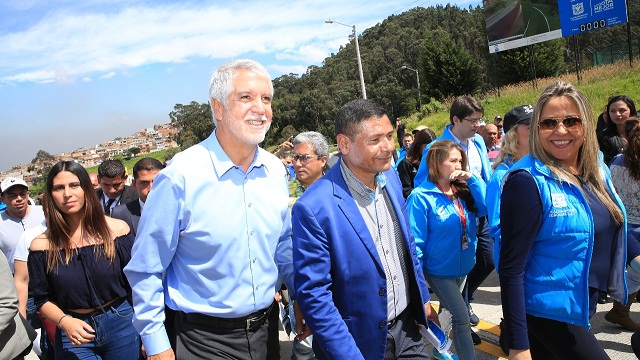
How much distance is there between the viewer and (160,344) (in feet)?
6.81

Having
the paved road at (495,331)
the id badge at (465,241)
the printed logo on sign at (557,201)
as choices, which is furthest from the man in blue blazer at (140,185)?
the printed logo on sign at (557,201)

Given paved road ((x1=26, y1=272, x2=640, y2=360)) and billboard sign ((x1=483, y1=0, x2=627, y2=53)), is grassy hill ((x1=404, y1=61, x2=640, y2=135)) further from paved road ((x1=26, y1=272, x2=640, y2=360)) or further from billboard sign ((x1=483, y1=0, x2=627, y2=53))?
paved road ((x1=26, y1=272, x2=640, y2=360))

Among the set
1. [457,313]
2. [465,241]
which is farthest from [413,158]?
[457,313]

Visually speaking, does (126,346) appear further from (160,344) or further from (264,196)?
(264,196)

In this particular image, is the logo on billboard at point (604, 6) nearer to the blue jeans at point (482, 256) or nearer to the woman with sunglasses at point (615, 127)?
the woman with sunglasses at point (615, 127)

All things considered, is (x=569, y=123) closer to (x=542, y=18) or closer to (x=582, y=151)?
(x=582, y=151)

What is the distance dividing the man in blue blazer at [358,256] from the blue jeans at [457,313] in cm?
102

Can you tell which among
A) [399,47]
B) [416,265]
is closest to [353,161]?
[416,265]

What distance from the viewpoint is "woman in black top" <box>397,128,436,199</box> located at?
6.07m

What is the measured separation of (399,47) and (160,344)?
84718 mm

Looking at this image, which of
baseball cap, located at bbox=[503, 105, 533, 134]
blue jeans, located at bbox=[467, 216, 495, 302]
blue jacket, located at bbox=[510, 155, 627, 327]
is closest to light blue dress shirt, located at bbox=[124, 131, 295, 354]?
blue jacket, located at bbox=[510, 155, 627, 327]

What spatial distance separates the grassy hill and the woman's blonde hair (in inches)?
692

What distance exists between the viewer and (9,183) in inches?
183

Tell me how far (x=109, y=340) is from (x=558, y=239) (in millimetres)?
2638
